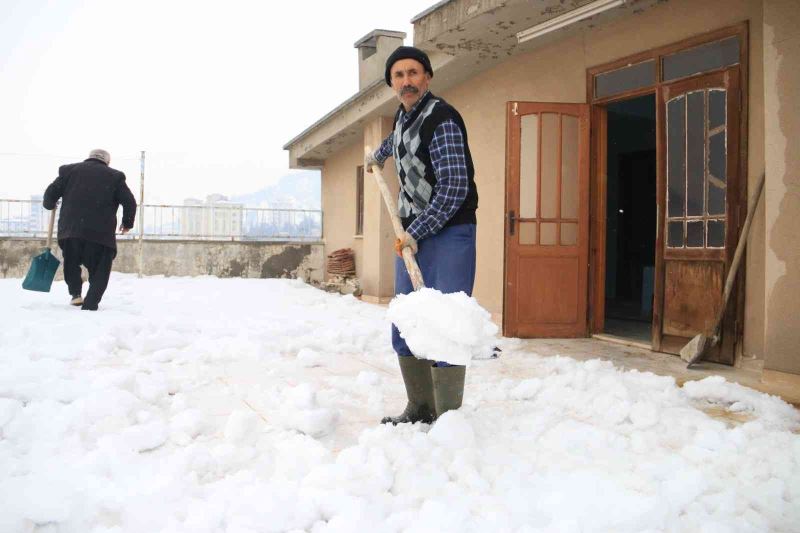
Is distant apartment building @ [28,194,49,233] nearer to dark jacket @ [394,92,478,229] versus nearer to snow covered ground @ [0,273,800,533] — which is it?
snow covered ground @ [0,273,800,533]

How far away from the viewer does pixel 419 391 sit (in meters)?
2.84

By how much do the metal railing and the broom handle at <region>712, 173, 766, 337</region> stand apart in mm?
10542

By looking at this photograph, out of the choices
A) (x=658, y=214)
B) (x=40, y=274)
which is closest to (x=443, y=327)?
(x=658, y=214)

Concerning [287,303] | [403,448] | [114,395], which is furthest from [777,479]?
[287,303]

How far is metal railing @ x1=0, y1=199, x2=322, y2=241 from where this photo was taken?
1275cm

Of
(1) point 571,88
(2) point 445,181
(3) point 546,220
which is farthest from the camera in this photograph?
(1) point 571,88

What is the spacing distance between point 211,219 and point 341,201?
3417mm

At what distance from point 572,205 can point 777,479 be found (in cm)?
422

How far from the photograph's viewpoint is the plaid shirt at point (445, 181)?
2.64 m

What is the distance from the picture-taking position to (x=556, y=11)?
5.48 m

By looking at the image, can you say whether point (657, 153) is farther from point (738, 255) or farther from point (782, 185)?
point (782, 185)

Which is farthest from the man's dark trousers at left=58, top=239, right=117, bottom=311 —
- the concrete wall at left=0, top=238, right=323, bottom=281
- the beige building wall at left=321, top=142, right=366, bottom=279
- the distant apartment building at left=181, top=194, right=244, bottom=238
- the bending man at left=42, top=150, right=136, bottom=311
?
the distant apartment building at left=181, top=194, right=244, bottom=238

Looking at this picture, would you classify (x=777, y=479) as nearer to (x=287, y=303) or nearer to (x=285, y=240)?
(x=287, y=303)

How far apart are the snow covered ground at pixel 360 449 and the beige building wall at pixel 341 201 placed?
24.4 feet
